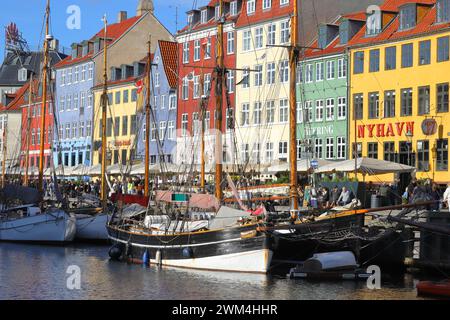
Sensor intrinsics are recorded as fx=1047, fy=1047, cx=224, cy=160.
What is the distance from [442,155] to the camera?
62625 mm

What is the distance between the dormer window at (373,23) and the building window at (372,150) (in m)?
7.51

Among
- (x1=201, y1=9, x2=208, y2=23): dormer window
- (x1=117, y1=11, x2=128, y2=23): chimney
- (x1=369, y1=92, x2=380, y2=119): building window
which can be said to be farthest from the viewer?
(x1=117, y1=11, x2=128, y2=23): chimney

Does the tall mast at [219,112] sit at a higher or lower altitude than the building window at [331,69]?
lower

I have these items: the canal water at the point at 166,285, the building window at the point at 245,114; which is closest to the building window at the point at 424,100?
the building window at the point at 245,114

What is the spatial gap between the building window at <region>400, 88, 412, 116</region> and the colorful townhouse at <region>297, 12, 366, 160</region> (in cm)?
540

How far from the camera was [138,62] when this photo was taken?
97875 millimetres

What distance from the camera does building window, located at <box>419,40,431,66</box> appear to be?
64625 mm

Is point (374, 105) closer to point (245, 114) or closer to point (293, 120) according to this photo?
point (245, 114)

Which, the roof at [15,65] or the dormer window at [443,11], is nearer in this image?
the dormer window at [443,11]

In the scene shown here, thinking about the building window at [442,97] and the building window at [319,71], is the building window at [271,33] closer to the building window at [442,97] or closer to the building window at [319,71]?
the building window at [319,71]

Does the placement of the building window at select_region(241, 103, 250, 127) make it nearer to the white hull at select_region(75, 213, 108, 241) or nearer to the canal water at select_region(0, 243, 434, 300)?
the white hull at select_region(75, 213, 108, 241)

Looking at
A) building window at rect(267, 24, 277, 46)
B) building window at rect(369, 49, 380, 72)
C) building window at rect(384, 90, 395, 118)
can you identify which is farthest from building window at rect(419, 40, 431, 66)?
building window at rect(267, 24, 277, 46)

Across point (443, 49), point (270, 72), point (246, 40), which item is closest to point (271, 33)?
point (270, 72)

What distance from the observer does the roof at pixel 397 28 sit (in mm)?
64706
